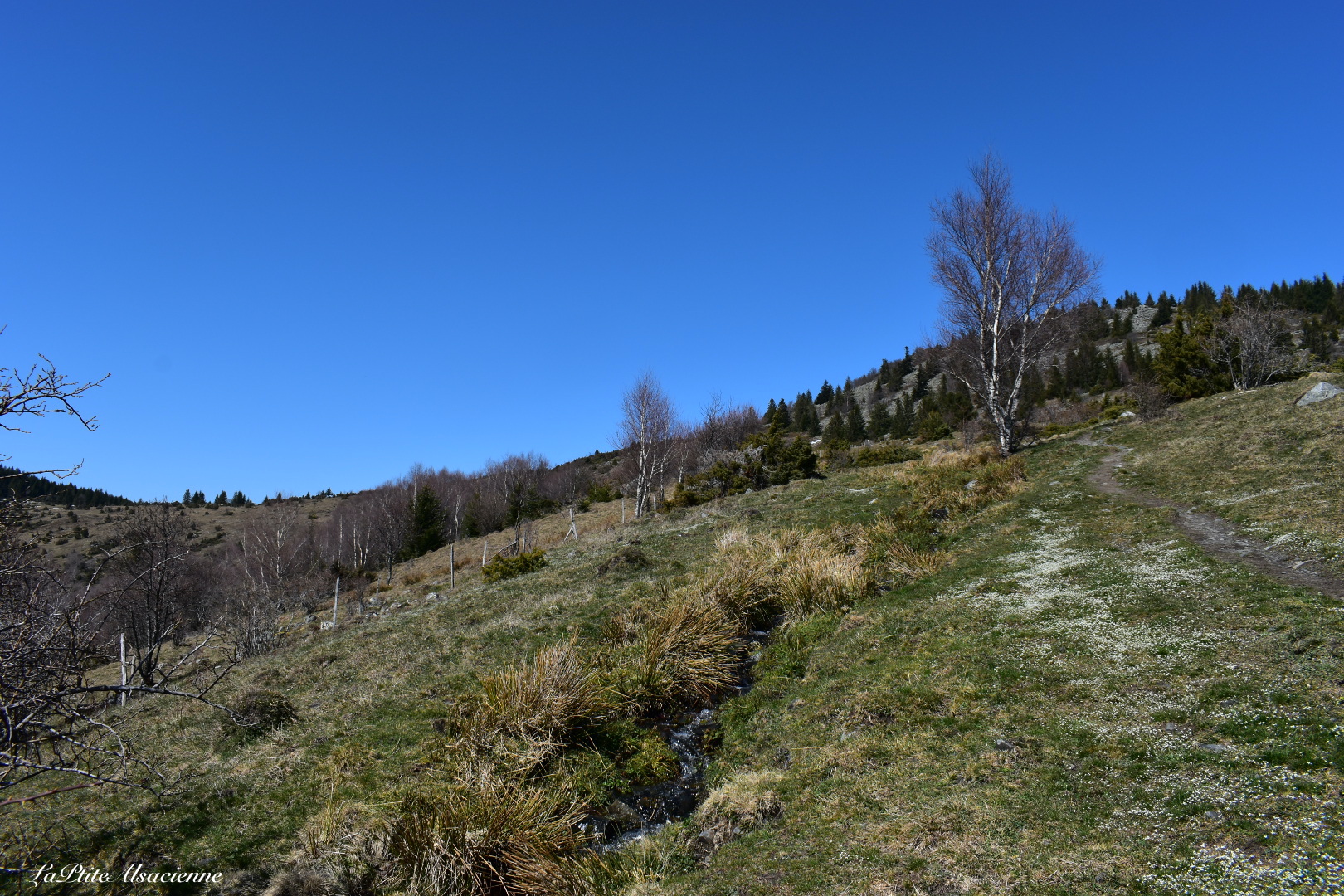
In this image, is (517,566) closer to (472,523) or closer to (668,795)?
(668,795)

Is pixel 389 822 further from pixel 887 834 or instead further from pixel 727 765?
pixel 887 834

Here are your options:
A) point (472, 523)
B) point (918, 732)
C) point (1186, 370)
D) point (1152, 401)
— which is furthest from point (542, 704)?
point (472, 523)

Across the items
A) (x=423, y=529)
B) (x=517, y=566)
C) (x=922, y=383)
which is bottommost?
(x=517, y=566)

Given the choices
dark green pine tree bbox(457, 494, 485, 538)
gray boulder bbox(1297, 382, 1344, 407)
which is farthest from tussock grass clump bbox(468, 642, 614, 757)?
dark green pine tree bbox(457, 494, 485, 538)

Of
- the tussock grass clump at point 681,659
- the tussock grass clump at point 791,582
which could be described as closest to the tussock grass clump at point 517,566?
the tussock grass clump at point 791,582

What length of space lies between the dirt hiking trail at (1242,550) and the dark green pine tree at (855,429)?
157ft

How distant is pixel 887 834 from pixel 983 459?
2275 cm

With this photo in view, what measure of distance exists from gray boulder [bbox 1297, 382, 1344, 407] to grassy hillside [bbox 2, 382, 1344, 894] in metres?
3.91

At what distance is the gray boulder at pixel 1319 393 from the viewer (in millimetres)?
19562

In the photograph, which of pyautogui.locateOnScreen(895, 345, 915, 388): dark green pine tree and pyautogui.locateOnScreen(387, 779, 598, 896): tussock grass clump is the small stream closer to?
pyautogui.locateOnScreen(387, 779, 598, 896): tussock grass clump

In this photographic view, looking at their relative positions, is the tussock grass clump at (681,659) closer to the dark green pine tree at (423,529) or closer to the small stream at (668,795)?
the small stream at (668,795)

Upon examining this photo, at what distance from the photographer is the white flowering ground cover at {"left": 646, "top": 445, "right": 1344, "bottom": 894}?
15.3ft

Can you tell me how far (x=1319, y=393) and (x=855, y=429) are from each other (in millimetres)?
45228

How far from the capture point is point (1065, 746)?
620 cm
